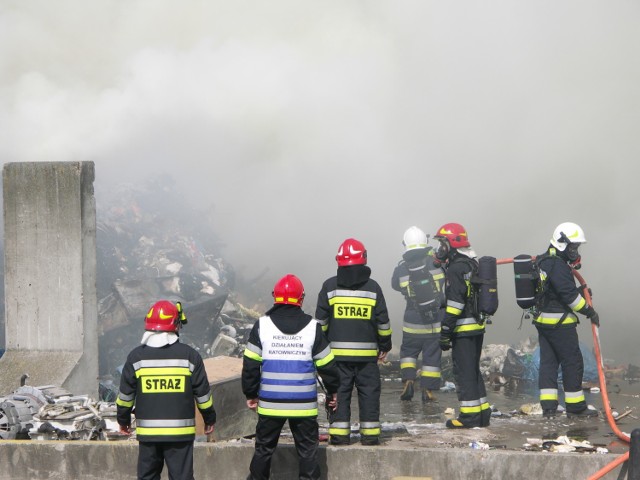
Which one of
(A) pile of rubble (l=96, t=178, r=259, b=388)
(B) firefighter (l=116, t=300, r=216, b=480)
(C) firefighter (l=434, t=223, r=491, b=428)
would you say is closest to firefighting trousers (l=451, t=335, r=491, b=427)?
(C) firefighter (l=434, t=223, r=491, b=428)

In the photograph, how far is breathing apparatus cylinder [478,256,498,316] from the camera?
24.8 ft

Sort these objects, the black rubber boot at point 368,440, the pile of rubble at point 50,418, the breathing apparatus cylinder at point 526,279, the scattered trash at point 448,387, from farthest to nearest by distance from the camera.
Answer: the scattered trash at point 448,387 → the breathing apparatus cylinder at point 526,279 → the pile of rubble at point 50,418 → the black rubber boot at point 368,440

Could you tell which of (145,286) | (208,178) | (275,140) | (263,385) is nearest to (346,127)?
(275,140)

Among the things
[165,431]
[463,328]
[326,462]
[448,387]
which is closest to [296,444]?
[326,462]

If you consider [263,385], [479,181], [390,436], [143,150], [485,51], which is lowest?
[390,436]

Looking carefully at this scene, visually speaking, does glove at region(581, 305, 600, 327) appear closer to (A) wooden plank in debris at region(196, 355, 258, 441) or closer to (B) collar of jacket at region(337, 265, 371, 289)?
(B) collar of jacket at region(337, 265, 371, 289)

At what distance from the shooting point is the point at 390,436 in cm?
743

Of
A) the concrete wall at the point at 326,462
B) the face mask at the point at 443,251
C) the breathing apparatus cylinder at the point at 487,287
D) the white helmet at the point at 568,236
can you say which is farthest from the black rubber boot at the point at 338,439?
the white helmet at the point at 568,236

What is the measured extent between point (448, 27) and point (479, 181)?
3737 mm

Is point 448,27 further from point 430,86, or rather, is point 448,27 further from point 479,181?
point 479,181

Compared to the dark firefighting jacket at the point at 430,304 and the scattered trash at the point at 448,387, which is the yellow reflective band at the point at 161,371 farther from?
the scattered trash at the point at 448,387

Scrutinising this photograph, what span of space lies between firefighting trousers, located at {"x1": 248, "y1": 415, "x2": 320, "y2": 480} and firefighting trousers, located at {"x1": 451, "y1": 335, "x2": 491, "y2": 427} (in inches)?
86.8

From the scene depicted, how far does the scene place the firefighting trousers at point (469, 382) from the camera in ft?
25.1

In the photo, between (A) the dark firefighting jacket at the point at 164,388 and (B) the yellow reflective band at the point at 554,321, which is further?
(B) the yellow reflective band at the point at 554,321
